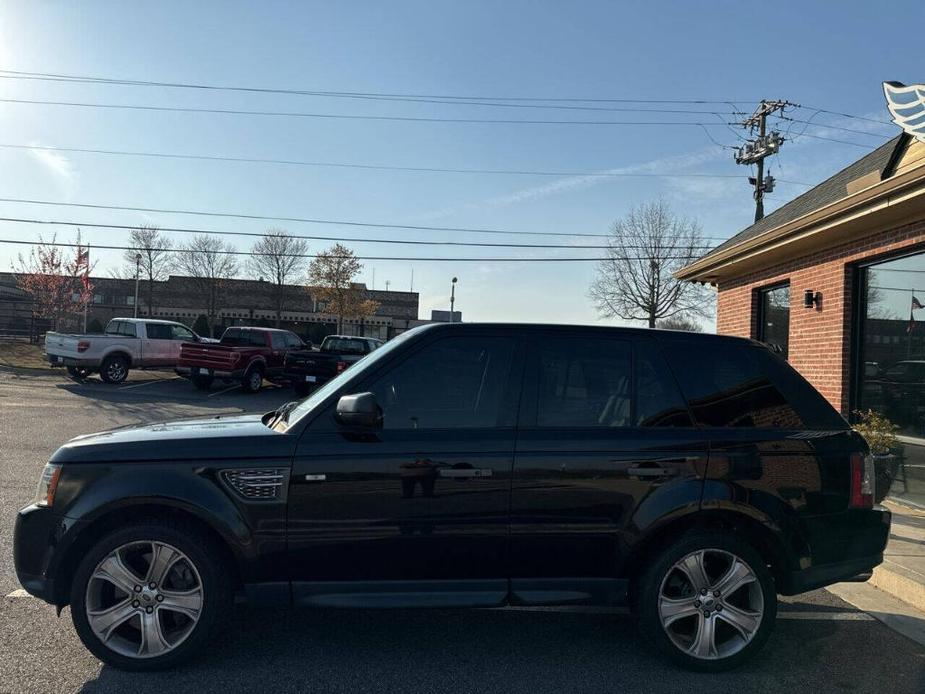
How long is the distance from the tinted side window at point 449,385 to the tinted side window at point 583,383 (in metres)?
0.22

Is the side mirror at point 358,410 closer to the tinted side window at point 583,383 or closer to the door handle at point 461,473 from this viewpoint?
the door handle at point 461,473

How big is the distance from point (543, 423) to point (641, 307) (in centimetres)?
2786

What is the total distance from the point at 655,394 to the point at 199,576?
103 inches

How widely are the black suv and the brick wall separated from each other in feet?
16.5

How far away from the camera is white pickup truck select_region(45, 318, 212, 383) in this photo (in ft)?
62.3

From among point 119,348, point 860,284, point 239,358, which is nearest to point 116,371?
point 119,348

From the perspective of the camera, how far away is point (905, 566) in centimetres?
500

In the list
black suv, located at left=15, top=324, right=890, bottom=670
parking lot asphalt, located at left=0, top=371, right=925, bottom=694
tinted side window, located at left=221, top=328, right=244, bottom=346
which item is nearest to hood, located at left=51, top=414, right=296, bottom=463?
black suv, located at left=15, top=324, right=890, bottom=670

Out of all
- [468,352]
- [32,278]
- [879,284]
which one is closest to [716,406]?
[468,352]

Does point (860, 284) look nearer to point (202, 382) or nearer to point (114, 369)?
point (202, 382)

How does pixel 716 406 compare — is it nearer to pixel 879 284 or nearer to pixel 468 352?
pixel 468 352

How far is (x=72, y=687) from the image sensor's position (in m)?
3.12

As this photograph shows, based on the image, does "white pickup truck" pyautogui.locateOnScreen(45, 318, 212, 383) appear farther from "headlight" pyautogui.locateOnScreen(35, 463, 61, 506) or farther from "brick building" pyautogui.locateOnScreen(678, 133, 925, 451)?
"headlight" pyautogui.locateOnScreen(35, 463, 61, 506)

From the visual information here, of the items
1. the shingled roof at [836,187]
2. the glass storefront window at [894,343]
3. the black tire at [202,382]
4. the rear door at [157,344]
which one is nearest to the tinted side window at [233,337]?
the black tire at [202,382]
